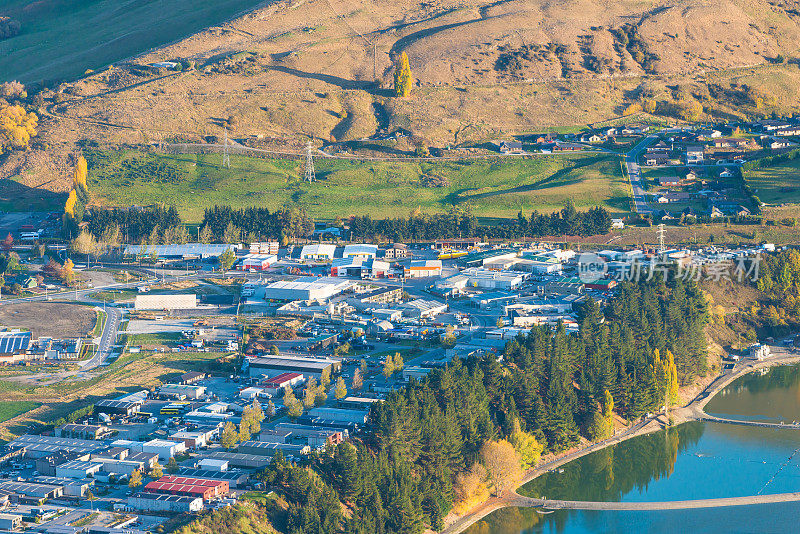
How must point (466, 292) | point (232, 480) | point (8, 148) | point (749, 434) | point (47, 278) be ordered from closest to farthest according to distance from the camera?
point (232, 480)
point (749, 434)
point (466, 292)
point (47, 278)
point (8, 148)

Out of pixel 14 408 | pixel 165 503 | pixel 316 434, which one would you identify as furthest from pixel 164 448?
pixel 14 408

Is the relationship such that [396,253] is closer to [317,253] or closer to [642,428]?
[317,253]

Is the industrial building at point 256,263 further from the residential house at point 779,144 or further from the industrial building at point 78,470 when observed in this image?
the residential house at point 779,144

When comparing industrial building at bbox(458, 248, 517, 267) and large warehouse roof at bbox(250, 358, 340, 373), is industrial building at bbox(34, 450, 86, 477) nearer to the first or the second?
large warehouse roof at bbox(250, 358, 340, 373)

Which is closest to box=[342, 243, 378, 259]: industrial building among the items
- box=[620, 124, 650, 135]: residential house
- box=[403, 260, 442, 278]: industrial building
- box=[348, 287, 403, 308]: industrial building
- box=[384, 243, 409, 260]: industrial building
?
box=[384, 243, 409, 260]: industrial building

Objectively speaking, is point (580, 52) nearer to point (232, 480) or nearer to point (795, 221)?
point (795, 221)

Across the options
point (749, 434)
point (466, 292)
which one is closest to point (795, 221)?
point (466, 292)

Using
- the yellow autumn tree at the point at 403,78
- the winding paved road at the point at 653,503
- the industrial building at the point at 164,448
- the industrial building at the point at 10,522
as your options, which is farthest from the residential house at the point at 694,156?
the industrial building at the point at 10,522
